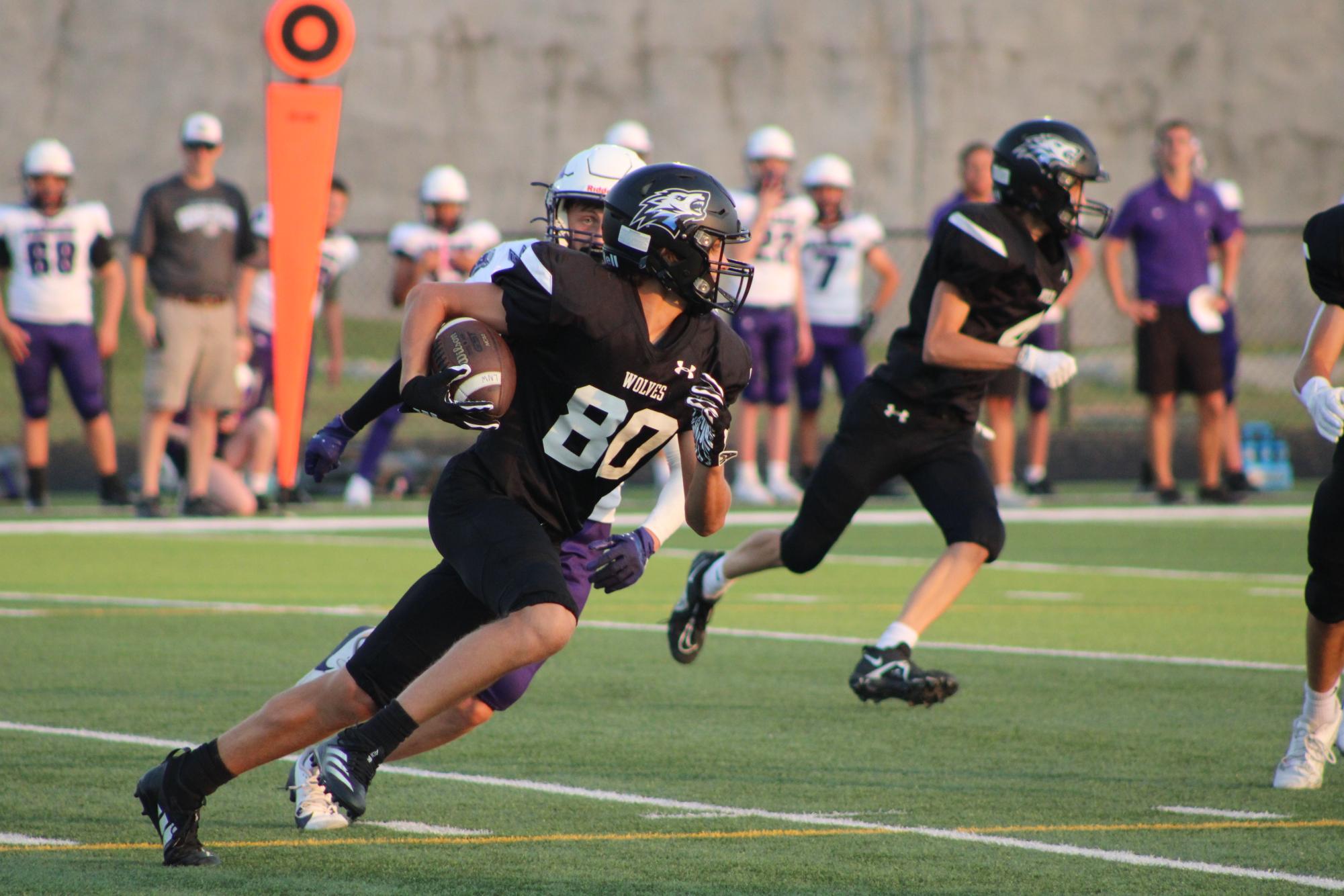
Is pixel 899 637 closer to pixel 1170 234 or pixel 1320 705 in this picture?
pixel 1320 705

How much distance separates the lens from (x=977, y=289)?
674 centimetres

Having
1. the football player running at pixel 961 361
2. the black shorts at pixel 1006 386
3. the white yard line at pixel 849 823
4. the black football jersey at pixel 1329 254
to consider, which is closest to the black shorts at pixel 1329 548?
the black football jersey at pixel 1329 254

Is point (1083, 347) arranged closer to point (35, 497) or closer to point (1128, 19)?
point (1128, 19)

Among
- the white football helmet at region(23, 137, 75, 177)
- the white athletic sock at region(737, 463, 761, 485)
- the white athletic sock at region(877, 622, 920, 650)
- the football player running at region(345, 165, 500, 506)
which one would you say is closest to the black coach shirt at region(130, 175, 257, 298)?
the white football helmet at region(23, 137, 75, 177)

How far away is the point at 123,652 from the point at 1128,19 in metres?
23.4

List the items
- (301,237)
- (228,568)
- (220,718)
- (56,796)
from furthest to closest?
(228,568)
(301,237)
(220,718)
(56,796)

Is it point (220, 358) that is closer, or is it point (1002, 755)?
point (1002, 755)

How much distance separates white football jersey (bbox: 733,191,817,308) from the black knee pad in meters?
6.90

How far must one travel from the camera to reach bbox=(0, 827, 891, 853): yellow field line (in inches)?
177

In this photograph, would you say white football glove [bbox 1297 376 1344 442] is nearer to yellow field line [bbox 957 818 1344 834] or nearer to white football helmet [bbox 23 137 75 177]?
yellow field line [bbox 957 818 1344 834]

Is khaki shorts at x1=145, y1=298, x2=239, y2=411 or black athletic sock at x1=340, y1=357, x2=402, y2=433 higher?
black athletic sock at x1=340, y1=357, x2=402, y2=433

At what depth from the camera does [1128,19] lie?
93.4ft

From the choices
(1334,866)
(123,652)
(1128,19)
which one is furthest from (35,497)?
(1128,19)

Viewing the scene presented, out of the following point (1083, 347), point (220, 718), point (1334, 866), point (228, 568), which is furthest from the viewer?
point (1083, 347)
